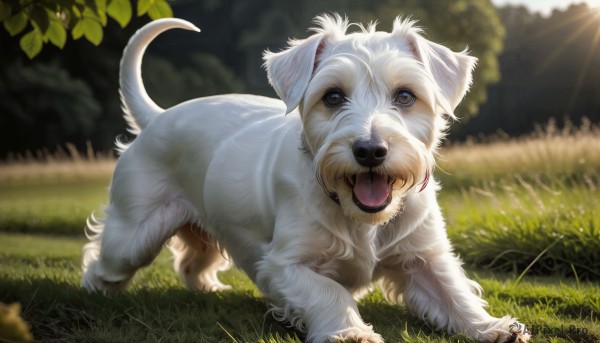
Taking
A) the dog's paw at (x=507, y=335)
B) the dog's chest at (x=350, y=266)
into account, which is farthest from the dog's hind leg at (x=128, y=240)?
the dog's paw at (x=507, y=335)

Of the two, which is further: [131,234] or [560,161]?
[560,161]

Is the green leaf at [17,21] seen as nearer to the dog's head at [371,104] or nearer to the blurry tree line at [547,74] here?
the dog's head at [371,104]

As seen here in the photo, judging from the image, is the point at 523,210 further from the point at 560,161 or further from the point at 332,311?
the point at 560,161

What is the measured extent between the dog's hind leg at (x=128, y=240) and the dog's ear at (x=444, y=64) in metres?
2.14

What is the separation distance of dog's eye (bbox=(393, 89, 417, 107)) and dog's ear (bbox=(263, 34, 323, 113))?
1.59 ft

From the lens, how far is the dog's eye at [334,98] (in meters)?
3.85

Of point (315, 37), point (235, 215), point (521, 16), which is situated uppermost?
point (315, 37)

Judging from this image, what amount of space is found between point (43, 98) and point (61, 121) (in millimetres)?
1037

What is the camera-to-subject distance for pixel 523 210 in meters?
7.72

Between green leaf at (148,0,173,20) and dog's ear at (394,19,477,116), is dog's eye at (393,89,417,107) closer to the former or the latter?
dog's ear at (394,19,477,116)

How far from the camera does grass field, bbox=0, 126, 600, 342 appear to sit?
4414 millimetres

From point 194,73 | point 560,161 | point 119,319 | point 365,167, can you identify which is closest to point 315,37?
point 365,167

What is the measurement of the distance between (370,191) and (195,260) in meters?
2.73

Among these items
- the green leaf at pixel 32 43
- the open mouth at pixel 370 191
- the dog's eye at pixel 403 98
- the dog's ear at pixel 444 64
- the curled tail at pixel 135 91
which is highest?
the dog's ear at pixel 444 64
